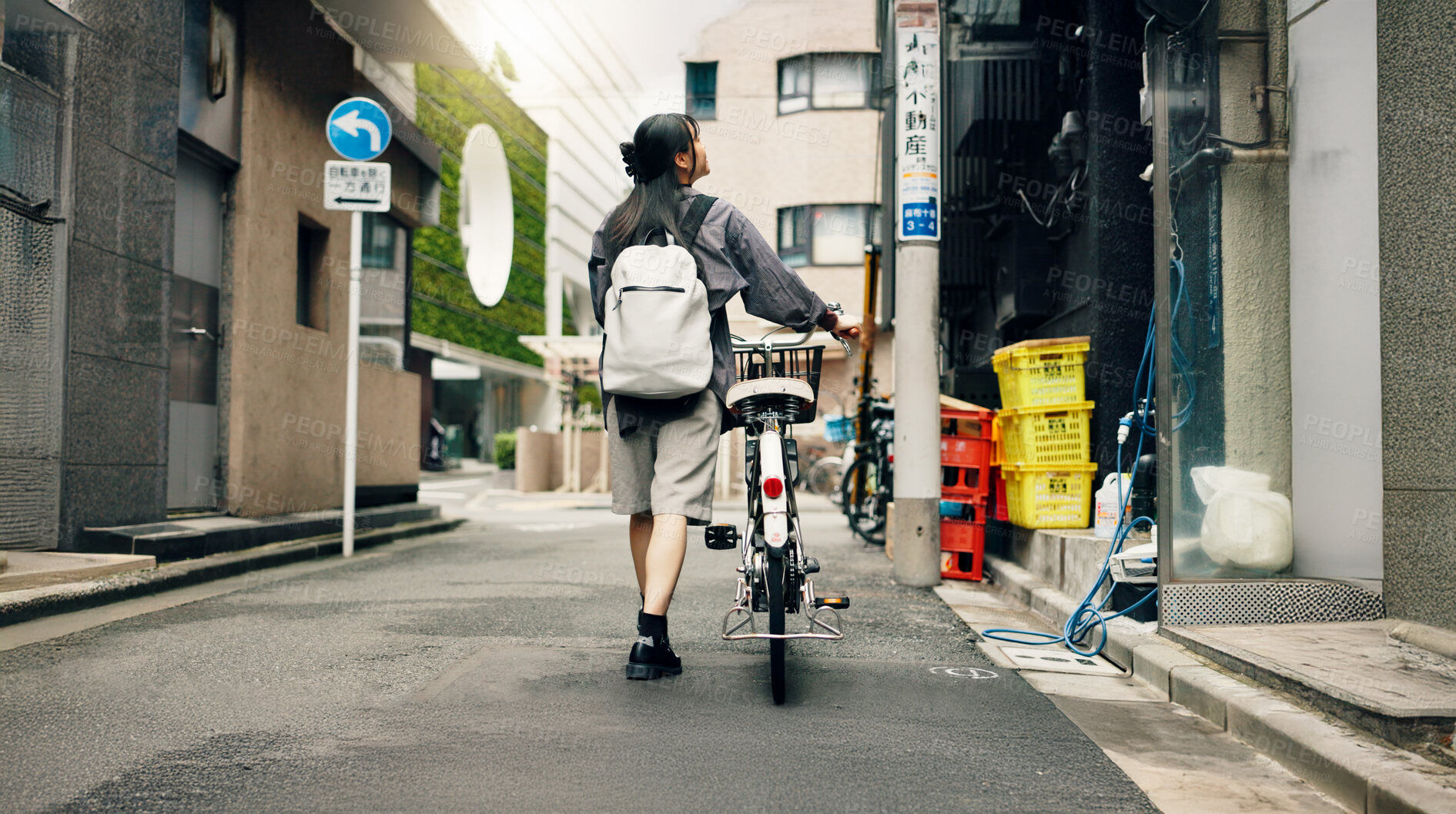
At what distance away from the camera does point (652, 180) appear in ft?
11.4

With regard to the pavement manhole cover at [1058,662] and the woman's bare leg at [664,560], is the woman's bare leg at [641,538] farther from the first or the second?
the pavement manhole cover at [1058,662]

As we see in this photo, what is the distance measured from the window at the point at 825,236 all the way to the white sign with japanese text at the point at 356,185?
1376 centimetres

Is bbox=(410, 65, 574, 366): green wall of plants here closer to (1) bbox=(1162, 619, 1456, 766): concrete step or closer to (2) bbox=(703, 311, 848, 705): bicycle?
(2) bbox=(703, 311, 848, 705): bicycle

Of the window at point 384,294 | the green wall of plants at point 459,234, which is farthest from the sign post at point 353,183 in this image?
the green wall of plants at point 459,234

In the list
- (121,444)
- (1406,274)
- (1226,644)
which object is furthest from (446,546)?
(1406,274)

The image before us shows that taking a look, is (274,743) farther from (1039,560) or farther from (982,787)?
(1039,560)

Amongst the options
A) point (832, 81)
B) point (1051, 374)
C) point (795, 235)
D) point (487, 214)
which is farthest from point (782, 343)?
point (832, 81)

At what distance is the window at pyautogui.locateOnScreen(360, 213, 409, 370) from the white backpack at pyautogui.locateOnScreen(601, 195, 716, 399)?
7.52 meters

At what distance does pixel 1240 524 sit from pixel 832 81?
1817 centimetres

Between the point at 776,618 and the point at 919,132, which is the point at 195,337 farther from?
the point at 776,618

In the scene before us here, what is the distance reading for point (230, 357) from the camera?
7508 mm

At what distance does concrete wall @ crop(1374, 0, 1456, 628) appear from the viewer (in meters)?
3.36

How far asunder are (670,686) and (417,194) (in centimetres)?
978

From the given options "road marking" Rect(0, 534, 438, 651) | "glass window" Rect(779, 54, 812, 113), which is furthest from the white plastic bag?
"glass window" Rect(779, 54, 812, 113)
